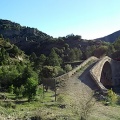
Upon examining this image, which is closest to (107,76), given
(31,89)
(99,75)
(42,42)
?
(99,75)

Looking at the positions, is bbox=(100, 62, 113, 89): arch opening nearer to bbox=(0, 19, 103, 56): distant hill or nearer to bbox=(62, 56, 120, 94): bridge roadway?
bbox=(62, 56, 120, 94): bridge roadway

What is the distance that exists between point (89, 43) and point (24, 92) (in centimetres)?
10417

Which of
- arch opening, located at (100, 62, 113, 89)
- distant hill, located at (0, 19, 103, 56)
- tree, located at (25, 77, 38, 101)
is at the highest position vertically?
distant hill, located at (0, 19, 103, 56)

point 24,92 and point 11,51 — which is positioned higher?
point 11,51

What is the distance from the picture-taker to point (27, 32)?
164000mm

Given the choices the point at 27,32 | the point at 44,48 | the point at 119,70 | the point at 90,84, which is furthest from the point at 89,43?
the point at 90,84

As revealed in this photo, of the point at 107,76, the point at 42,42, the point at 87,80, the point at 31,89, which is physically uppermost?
the point at 42,42

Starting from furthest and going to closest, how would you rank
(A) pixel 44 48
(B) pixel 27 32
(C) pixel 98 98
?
Result: (B) pixel 27 32
(A) pixel 44 48
(C) pixel 98 98

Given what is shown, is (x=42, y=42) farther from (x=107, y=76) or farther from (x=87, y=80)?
(x=87, y=80)

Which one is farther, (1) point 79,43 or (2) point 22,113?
(1) point 79,43

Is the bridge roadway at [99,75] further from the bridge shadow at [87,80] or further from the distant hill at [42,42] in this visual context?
the distant hill at [42,42]

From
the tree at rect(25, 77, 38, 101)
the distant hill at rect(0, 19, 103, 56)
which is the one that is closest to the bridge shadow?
the tree at rect(25, 77, 38, 101)

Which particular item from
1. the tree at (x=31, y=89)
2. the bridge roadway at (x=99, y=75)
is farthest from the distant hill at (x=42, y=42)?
the tree at (x=31, y=89)

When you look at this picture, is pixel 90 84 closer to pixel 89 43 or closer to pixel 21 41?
pixel 89 43
